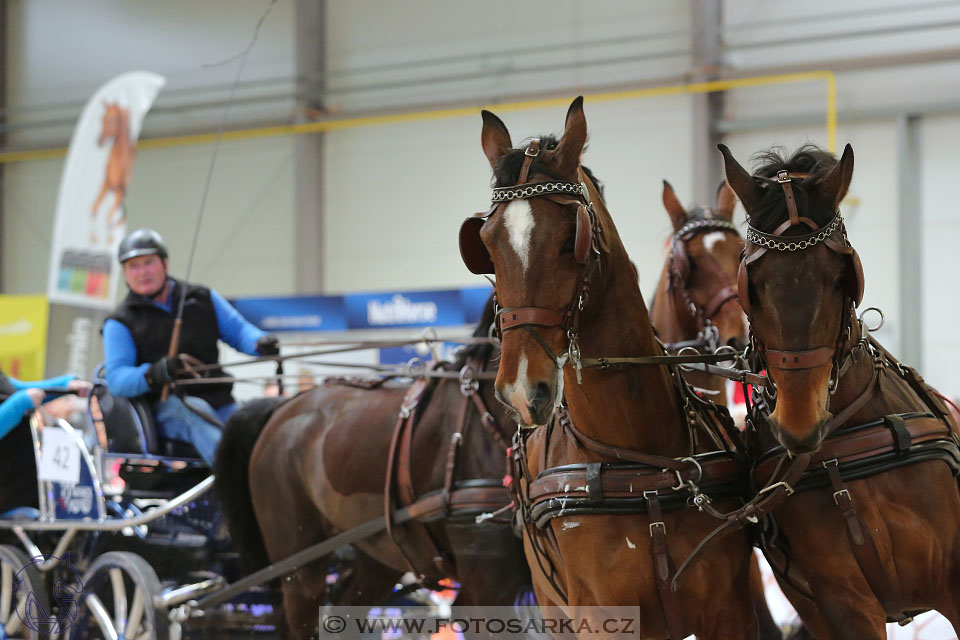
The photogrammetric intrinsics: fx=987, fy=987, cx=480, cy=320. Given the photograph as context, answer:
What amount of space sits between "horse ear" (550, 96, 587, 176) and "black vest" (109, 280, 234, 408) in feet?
10.2

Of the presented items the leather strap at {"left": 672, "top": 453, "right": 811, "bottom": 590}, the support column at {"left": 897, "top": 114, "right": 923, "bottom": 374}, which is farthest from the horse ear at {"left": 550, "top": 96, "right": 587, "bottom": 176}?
the support column at {"left": 897, "top": 114, "right": 923, "bottom": 374}

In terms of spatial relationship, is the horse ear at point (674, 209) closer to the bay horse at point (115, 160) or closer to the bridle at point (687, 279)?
the bridle at point (687, 279)

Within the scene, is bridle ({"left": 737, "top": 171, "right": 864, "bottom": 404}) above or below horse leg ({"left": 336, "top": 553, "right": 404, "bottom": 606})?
above

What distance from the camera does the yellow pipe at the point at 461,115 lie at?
10188 millimetres

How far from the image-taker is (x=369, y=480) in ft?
13.1

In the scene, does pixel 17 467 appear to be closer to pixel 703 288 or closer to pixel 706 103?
pixel 703 288

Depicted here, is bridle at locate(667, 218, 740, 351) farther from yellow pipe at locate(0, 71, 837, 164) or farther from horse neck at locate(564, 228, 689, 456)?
yellow pipe at locate(0, 71, 837, 164)

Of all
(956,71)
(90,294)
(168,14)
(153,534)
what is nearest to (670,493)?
(153,534)

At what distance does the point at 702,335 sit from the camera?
148 inches

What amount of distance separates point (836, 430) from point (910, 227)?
8212mm

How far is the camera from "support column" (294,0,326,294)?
41.3 feet

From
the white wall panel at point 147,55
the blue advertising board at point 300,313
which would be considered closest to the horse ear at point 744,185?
the blue advertising board at point 300,313

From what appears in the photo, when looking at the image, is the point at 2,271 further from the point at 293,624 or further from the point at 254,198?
the point at 293,624

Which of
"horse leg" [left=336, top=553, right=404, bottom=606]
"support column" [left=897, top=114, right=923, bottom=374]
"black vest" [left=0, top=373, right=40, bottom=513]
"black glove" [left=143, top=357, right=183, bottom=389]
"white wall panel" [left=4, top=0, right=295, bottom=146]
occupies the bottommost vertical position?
"horse leg" [left=336, top=553, right=404, bottom=606]
